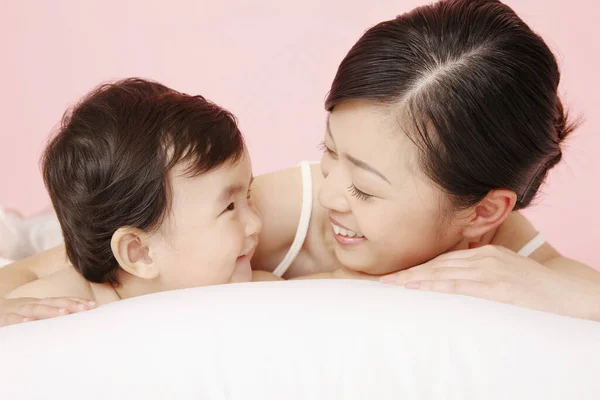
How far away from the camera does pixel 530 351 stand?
104 cm

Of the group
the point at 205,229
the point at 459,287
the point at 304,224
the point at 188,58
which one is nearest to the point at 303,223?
the point at 304,224

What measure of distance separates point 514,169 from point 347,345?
53cm

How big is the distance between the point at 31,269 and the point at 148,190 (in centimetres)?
55

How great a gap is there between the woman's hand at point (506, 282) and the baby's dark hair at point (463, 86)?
0.15 metres

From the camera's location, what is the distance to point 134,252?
152cm

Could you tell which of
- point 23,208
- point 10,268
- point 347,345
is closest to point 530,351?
point 347,345

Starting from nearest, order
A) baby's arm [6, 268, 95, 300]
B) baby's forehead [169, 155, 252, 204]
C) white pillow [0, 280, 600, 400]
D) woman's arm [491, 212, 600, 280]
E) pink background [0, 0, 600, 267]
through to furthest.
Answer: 1. white pillow [0, 280, 600, 400]
2. baby's forehead [169, 155, 252, 204]
3. baby's arm [6, 268, 95, 300]
4. woman's arm [491, 212, 600, 280]
5. pink background [0, 0, 600, 267]

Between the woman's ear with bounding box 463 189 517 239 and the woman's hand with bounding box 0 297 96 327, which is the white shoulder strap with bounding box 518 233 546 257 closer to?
the woman's ear with bounding box 463 189 517 239

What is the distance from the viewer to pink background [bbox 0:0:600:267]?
10.6ft

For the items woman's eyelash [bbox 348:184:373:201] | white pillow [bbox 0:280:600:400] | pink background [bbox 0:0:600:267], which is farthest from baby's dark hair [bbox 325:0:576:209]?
pink background [bbox 0:0:600:267]

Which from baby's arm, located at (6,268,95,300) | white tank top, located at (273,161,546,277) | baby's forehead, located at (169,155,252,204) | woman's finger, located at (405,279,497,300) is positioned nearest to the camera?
woman's finger, located at (405,279,497,300)

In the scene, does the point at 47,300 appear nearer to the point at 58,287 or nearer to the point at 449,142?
the point at 58,287

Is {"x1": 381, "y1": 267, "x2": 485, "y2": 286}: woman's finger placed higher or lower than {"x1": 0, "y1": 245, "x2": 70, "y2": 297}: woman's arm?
higher

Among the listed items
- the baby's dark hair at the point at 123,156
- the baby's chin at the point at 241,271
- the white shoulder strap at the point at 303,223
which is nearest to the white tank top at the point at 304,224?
the white shoulder strap at the point at 303,223
